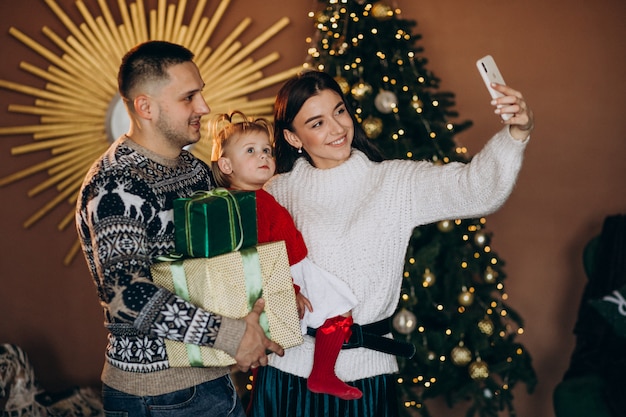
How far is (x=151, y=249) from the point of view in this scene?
1.92 meters

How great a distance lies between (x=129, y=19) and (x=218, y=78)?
575 mm

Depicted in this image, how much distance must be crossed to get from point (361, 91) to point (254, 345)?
169 cm

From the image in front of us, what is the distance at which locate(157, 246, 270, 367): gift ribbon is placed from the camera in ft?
6.06

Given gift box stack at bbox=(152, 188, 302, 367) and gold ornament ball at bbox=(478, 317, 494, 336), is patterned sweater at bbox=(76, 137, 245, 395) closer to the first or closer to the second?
gift box stack at bbox=(152, 188, 302, 367)

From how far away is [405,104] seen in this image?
3371 millimetres

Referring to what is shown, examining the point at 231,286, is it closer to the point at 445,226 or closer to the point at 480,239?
the point at 445,226

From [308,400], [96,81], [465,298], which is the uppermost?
[96,81]

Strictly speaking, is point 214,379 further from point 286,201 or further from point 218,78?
point 218,78

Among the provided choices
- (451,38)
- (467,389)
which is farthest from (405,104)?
(467,389)

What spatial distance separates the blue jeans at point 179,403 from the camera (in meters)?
1.91

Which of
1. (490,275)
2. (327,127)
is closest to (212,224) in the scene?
(327,127)

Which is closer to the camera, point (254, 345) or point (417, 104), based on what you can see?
point (254, 345)

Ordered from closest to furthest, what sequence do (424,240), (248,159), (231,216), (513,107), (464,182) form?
(513,107)
(231,216)
(464,182)
(248,159)
(424,240)

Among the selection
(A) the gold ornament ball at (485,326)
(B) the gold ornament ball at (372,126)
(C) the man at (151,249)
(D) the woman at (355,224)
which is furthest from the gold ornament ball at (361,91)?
(C) the man at (151,249)
